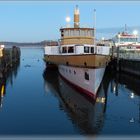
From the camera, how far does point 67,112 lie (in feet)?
71.8

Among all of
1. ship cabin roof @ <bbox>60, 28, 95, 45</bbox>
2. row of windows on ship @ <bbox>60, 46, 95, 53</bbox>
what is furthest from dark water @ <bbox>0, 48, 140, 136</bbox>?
ship cabin roof @ <bbox>60, 28, 95, 45</bbox>

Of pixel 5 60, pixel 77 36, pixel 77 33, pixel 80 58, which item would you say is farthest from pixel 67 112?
pixel 5 60

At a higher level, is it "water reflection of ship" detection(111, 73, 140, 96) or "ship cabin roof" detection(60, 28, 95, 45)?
"ship cabin roof" detection(60, 28, 95, 45)

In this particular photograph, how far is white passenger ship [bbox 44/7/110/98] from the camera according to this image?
25219 mm

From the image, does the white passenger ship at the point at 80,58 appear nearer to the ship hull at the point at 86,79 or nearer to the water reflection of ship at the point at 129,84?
the ship hull at the point at 86,79

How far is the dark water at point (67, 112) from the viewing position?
1775cm

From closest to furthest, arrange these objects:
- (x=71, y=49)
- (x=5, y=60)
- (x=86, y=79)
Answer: (x=86, y=79) → (x=71, y=49) → (x=5, y=60)

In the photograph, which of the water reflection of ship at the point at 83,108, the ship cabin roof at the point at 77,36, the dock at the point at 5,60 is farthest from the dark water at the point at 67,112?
the dock at the point at 5,60

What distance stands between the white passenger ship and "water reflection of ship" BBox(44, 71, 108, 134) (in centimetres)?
72

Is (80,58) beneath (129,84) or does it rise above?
above

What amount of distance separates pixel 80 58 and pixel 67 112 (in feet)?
20.2

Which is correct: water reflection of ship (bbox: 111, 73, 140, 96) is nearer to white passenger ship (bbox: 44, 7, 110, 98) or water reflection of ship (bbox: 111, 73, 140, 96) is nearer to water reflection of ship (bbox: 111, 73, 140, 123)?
water reflection of ship (bbox: 111, 73, 140, 123)

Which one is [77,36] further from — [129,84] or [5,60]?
[5,60]

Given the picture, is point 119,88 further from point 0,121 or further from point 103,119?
point 0,121
